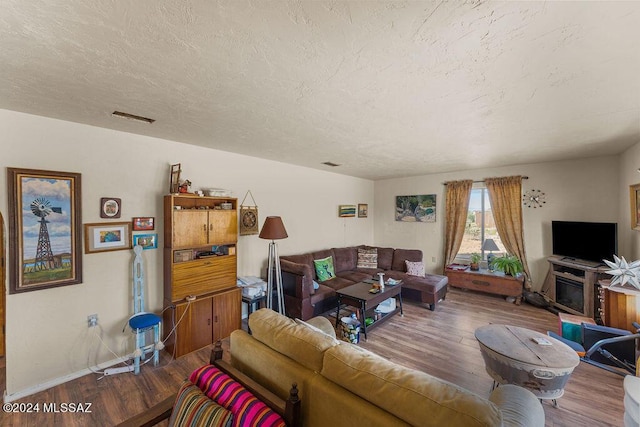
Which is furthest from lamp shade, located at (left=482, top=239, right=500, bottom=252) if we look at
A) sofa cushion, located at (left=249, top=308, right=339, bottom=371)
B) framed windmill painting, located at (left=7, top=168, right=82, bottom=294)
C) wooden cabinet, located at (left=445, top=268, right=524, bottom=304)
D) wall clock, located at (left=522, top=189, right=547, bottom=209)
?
framed windmill painting, located at (left=7, top=168, right=82, bottom=294)

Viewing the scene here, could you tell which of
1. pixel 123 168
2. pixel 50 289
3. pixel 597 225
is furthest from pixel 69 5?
pixel 597 225

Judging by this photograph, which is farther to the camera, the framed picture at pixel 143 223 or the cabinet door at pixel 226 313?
the cabinet door at pixel 226 313

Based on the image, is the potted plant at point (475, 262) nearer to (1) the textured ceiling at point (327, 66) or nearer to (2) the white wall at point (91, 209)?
(1) the textured ceiling at point (327, 66)

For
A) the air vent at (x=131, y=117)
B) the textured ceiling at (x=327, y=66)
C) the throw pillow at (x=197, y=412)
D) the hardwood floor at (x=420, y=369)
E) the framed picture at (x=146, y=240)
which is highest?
the air vent at (x=131, y=117)

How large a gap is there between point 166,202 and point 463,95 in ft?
10.2

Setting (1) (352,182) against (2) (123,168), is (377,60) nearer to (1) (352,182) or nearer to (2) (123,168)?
(2) (123,168)

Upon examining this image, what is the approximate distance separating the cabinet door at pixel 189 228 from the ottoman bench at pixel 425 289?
329 cm

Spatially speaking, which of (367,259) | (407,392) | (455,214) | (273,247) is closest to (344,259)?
(367,259)

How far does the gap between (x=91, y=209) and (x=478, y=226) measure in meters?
6.18

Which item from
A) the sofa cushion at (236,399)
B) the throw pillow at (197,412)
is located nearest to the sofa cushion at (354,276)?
the sofa cushion at (236,399)

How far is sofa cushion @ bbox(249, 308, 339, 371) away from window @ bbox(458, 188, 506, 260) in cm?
486

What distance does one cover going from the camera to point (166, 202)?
2912mm

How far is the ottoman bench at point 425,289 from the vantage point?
4148 mm

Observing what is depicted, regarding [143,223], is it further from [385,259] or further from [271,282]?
[385,259]
